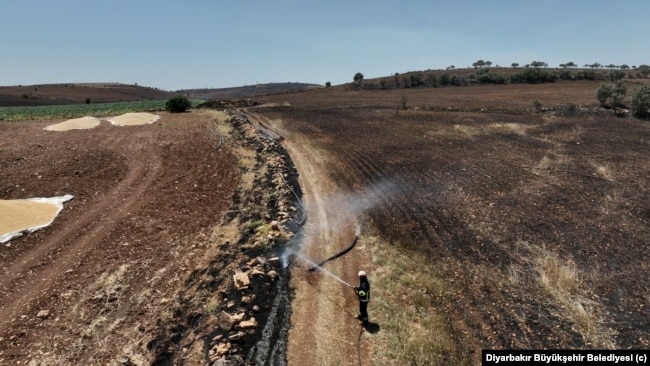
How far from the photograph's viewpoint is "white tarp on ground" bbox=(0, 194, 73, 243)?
540 inches

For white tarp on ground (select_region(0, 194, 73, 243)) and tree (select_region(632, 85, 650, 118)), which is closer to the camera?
white tarp on ground (select_region(0, 194, 73, 243))

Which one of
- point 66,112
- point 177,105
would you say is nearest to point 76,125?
point 177,105

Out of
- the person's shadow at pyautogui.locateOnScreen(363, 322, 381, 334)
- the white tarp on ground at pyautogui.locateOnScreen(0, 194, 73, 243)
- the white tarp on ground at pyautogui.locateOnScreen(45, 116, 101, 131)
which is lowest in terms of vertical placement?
the person's shadow at pyautogui.locateOnScreen(363, 322, 381, 334)

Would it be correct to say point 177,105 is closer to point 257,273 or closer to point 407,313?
point 257,273

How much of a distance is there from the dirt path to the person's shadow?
0.56 ft

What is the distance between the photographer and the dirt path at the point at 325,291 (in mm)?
8406

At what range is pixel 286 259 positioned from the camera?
12242 millimetres

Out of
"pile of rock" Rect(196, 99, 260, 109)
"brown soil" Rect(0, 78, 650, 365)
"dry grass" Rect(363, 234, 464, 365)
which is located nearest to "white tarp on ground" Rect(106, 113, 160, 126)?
"brown soil" Rect(0, 78, 650, 365)

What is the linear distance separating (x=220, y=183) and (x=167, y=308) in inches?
413

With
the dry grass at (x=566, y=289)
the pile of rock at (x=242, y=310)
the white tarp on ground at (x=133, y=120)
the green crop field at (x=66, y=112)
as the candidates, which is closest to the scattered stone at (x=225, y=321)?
the pile of rock at (x=242, y=310)

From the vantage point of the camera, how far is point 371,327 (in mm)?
9148

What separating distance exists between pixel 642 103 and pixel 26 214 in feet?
144

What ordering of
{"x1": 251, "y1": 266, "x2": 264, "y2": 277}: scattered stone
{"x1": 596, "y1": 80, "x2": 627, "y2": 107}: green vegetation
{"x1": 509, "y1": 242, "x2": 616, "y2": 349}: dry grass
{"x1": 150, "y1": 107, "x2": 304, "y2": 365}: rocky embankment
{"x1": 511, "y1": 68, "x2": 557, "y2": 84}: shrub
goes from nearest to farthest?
{"x1": 150, "y1": 107, "x2": 304, "y2": 365}: rocky embankment
{"x1": 509, "y1": 242, "x2": 616, "y2": 349}: dry grass
{"x1": 251, "y1": 266, "x2": 264, "y2": 277}: scattered stone
{"x1": 596, "y1": 80, "x2": 627, "y2": 107}: green vegetation
{"x1": 511, "y1": 68, "x2": 557, "y2": 84}: shrub

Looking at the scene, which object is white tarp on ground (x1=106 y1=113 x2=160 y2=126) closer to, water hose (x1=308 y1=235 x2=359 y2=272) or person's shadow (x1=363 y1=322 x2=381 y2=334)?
water hose (x1=308 y1=235 x2=359 y2=272)
